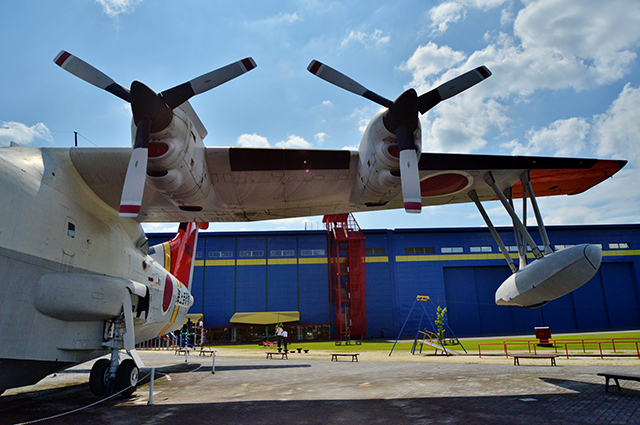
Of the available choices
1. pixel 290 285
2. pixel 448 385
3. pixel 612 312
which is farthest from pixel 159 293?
pixel 612 312

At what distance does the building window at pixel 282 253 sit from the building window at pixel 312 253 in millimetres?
1067

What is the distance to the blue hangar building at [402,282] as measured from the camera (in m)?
40.8

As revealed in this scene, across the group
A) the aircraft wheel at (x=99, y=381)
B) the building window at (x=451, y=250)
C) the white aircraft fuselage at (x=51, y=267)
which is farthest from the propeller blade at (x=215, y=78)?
the building window at (x=451, y=250)

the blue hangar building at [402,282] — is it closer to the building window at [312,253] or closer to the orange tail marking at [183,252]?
the building window at [312,253]

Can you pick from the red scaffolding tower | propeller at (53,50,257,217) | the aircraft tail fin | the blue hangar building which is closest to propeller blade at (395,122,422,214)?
propeller at (53,50,257,217)

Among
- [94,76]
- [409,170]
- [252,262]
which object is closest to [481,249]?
[252,262]

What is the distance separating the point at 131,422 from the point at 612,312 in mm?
51133

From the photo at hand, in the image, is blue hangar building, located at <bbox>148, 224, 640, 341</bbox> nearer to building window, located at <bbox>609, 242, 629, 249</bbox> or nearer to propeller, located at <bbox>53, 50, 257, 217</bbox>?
building window, located at <bbox>609, 242, 629, 249</bbox>

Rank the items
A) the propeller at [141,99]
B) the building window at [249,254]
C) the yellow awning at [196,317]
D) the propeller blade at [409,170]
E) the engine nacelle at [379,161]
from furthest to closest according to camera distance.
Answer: the building window at [249,254], the yellow awning at [196,317], the engine nacelle at [379,161], the propeller blade at [409,170], the propeller at [141,99]

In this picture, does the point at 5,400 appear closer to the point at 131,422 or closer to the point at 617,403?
the point at 131,422

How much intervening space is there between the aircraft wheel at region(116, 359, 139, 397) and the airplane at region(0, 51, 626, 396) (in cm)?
3

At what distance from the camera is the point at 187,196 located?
8305 millimetres

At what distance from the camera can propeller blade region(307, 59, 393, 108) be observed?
8633 millimetres

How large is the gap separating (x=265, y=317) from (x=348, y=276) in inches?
397
